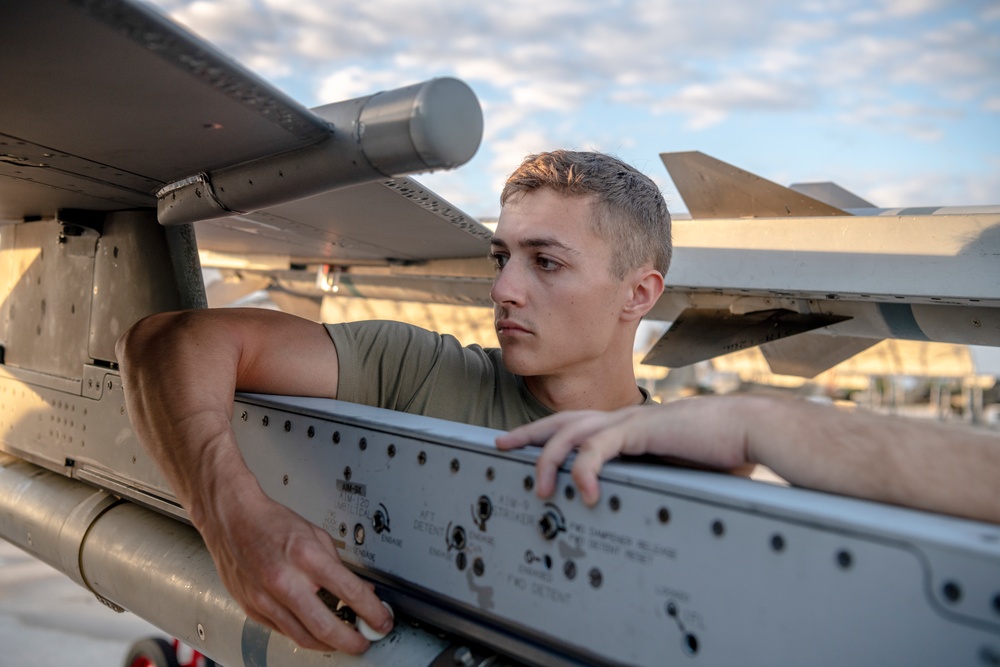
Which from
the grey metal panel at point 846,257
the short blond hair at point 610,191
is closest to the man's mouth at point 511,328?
the short blond hair at point 610,191

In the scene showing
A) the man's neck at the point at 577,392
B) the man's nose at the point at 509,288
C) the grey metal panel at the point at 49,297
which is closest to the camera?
the man's nose at the point at 509,288

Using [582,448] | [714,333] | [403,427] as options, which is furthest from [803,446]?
[714,333]

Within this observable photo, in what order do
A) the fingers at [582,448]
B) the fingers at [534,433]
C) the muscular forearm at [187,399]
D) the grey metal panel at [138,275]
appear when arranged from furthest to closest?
1. the grey metal panel at [138,275]
2. the muscular forearm at [187,399]
3. the fingers at [534,433]
4. the fingers at [582,448]

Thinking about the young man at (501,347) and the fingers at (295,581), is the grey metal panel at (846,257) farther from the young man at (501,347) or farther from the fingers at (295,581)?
the fingers at (295,581)

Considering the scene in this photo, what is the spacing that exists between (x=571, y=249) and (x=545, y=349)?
0.24m

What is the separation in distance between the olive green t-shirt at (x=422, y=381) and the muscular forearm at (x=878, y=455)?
2.80 feet

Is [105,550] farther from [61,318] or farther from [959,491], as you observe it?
[959,491]

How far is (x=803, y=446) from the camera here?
3.51 ft

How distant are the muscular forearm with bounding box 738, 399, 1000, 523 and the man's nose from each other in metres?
0.75

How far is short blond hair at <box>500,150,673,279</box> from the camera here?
1858 mm

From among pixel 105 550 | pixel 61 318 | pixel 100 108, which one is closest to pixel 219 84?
pixel 100 108

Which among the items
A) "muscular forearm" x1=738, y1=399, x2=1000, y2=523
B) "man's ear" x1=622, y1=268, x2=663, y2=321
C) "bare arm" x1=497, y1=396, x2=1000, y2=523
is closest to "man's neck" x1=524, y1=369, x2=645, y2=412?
"man's ear" x1=622, y1=268, x2=663, y2=321

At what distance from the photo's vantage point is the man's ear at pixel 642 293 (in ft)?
6.47

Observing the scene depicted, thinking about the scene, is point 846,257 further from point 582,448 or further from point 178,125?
point 178,125
